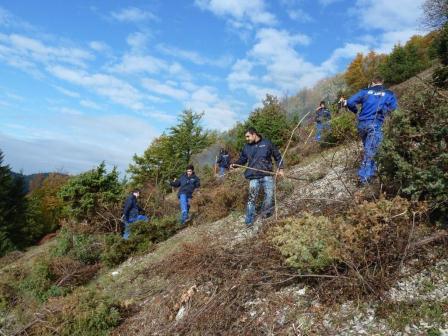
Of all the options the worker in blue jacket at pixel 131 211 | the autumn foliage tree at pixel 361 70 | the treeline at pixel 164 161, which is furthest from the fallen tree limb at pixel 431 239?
the autumn foliage tree at pixel 361 70

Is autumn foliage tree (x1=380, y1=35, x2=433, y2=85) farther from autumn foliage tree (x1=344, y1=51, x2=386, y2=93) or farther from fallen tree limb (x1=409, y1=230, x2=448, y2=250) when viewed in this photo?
fallen tree limb (x1=409, y1=230, x2=448, y2=250)

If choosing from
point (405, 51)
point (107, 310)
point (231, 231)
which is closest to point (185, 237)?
point (231, 231)

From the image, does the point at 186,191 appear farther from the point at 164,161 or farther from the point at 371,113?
the point at 164,161

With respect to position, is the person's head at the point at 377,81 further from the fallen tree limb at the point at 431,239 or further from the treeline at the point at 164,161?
the fallen tree limb at the point at 431,239

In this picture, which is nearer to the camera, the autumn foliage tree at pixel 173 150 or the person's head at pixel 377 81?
the person's head at pixel 377 81

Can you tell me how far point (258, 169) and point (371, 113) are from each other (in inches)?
94.6

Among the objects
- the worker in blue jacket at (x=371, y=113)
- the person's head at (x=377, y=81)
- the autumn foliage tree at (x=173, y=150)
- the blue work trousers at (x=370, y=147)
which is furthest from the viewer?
the autumn foliage tree at (x=173, y=150)

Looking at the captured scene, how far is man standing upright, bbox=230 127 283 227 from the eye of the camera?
831 cm

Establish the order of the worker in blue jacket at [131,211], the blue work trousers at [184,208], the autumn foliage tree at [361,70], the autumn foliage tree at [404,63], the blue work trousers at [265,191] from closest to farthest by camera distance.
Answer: the blue work trousers at [265,191], the blue work trousers at [184,208], the worker in blue jacket at [131,211], the autumn foliage tree at [404,63], the autumn foliage tree at [361,70]

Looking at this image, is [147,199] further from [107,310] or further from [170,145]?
[170,145]

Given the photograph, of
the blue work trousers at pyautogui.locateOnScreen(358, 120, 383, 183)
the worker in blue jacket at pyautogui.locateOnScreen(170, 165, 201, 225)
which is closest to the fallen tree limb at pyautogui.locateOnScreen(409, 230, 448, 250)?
the blue work trousers at pyautogui.locateOnScreen(358, 120, 383, 183)

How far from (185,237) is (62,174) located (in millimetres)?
55650

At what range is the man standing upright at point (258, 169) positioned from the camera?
8312mm

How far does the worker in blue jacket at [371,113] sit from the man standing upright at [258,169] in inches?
65.6
